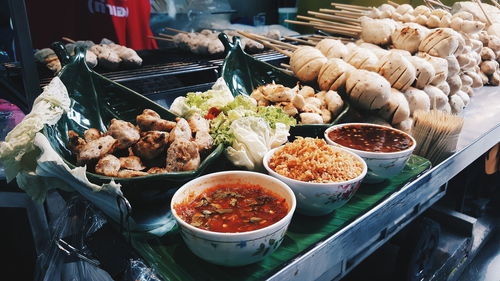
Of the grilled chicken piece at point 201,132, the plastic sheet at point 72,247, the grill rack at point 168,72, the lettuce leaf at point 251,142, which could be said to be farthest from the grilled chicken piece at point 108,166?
the grill rack at point 168,72

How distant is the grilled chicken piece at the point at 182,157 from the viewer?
152cm

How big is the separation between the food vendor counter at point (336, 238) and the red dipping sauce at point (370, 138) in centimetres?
18

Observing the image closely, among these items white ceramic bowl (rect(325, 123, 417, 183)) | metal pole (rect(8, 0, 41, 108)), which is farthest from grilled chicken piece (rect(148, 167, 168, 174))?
metal pole (rect(8, 0, 41, 108))

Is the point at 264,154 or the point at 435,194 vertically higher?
the point at 264,154

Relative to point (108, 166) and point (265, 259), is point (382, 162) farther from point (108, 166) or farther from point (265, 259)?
point (108, 166)

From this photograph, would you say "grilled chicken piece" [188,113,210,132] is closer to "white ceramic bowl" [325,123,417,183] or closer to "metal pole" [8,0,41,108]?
"white ceramic bowl" [325,123,417,183]

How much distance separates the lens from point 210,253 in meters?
1.23

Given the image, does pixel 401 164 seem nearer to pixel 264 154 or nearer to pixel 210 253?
pixel 264 154

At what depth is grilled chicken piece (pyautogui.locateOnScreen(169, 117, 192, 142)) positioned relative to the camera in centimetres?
165

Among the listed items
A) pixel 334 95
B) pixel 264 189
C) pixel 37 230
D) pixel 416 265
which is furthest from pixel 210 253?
pixel 416 265

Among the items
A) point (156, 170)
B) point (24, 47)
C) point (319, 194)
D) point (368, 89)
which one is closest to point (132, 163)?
point (156, 170)

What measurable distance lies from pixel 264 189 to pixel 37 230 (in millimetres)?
2094

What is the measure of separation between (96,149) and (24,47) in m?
0.99

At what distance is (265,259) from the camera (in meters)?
1.35
